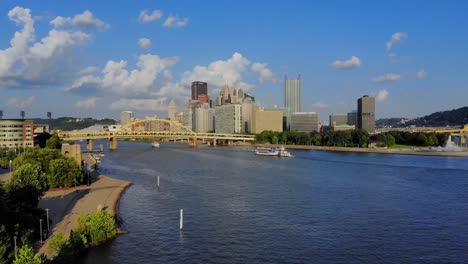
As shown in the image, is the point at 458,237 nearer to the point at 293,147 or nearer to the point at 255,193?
the point at 255,193

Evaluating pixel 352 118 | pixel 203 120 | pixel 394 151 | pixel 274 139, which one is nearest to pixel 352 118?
pixel 352 118

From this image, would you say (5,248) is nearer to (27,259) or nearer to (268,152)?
(27,259)

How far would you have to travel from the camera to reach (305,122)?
144 m

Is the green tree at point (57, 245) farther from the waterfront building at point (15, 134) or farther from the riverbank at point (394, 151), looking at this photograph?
the riverbank at point (394, 151)

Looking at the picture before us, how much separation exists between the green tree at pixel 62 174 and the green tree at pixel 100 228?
38.1 feet

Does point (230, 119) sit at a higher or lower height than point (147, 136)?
higher

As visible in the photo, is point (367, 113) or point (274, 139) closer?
point (274, 139)

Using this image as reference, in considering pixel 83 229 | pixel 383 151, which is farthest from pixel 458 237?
pixel 383 151

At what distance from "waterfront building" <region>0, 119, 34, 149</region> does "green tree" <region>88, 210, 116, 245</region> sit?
48.0m

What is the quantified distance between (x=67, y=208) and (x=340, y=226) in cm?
1330

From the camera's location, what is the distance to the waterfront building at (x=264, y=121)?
413 feet

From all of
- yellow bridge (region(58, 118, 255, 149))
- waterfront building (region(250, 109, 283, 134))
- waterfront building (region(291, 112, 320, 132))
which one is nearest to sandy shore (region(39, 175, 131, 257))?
yellow bridge (region(58, 118, 255, 149))

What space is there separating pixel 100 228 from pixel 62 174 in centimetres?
1264

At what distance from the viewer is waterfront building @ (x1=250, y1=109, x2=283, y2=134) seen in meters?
126
